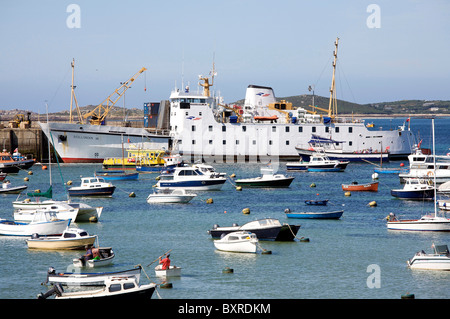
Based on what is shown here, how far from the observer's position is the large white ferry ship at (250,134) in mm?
89938

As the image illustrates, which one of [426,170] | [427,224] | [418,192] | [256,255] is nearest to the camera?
[256,255]

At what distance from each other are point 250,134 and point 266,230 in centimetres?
5504

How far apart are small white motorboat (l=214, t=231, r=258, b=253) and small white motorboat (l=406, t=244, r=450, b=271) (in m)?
7.75

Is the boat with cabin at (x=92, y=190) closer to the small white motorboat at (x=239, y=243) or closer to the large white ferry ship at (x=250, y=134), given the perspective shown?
the small white motorboat at (x=239, y=243)

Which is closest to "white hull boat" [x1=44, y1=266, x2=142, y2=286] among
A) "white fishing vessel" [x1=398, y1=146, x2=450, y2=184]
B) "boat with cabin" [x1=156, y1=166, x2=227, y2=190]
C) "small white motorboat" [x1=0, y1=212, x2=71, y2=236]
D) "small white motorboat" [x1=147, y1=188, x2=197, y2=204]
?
"small white motorboat" [x1=0, y1=212, x2=71, y2=236]

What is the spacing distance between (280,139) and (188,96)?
1368 centimetres

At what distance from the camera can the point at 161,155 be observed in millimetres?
85125

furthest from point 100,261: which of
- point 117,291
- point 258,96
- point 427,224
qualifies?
point 258,96

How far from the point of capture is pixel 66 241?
33.7 metres

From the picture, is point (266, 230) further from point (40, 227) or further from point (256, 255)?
point (40, 227)
